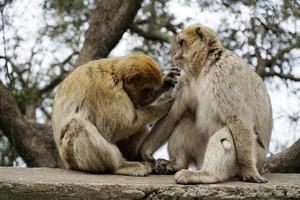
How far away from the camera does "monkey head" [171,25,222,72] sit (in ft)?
18.0

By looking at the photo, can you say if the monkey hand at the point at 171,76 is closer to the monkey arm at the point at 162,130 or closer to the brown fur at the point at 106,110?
the brown fur at the point at 106,110

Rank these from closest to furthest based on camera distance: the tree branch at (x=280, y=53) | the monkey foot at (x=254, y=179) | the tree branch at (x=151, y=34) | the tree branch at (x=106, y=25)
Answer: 1. the monkey foot at (x=254, y=179)
2. the tree branch at (x=280, y=53)
3. the tree branch at (x=106, y=25)
4. the tree branch at (x=151, y=34)

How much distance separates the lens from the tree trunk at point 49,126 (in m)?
8.25

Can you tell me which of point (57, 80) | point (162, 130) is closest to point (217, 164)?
point (162, 130)

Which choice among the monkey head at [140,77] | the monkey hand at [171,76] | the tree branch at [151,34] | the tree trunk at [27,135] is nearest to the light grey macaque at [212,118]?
the monkey hand at [171,76]

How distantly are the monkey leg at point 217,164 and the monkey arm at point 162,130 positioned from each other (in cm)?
55

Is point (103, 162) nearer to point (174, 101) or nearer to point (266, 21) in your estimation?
point (174, 101)

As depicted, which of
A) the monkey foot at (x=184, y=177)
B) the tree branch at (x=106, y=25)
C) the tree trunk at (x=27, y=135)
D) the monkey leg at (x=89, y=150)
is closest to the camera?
the monkey foot at (x=184, y=177)

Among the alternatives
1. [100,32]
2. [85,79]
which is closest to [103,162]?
[85,79]

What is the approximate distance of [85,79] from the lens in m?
5.50

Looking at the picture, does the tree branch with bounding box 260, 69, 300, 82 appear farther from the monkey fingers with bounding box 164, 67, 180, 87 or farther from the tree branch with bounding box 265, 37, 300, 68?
the monkey fingers with bounding box 164, 67, 180, 87

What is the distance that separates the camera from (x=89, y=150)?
5180mm

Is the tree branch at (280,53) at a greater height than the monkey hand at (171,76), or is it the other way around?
the tree branch at (280,53)

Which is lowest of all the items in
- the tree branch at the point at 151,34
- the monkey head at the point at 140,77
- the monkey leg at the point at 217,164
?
the monkey leg at the point at 217,164
